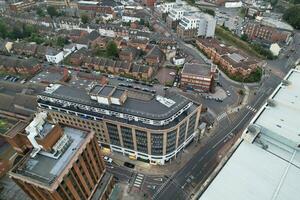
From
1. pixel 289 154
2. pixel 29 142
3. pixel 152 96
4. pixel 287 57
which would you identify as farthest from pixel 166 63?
pixel 29 142

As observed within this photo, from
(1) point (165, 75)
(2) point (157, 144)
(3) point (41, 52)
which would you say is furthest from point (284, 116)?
(3) point (41, 52)

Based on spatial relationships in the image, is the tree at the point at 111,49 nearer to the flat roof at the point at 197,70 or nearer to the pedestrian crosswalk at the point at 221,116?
the flat roof at the point at 197,70

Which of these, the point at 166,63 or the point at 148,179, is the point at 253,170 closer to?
the point at 148,179

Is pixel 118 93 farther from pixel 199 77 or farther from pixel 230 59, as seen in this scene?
pixel 230 59

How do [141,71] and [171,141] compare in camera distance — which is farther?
[141,71]

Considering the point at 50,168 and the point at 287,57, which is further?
the point at 287,57

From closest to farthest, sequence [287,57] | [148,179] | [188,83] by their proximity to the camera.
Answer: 1. [148,179]
2. [188,83]
3. [287,57]
